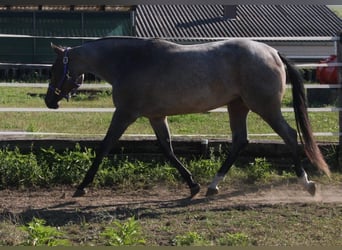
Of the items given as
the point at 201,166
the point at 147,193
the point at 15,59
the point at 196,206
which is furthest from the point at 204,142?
the point at 15,59

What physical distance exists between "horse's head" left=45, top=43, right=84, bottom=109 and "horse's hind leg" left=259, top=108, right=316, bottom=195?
6.85 feet

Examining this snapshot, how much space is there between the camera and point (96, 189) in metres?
7.50

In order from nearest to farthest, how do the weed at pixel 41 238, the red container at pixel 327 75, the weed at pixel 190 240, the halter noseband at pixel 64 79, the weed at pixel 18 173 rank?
the weed at pixel 41 238
the weed at pixel 190 240
the halter noseband at pixel 64 79
the weed at pixel 18 173
the red container at pixel 327 75

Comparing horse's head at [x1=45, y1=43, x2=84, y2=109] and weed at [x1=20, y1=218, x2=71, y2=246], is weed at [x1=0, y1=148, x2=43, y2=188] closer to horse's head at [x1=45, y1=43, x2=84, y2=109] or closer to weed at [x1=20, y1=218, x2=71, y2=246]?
horse's head at [x1=45, y1=43, x2=84, y2=109]

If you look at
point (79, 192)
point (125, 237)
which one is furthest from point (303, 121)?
point (125, 237)

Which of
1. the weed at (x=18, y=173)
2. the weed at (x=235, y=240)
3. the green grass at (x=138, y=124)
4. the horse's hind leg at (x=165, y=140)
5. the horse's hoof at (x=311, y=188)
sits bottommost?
the green grass at (x=138, y=124)

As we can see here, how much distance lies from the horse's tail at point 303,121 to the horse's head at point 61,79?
229 centimetres

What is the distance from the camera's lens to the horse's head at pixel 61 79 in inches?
283

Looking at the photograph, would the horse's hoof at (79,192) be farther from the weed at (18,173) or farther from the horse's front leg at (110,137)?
the weed at (18,173)

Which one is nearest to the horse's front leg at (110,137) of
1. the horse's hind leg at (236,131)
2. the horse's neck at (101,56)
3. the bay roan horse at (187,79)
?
the bay roan horse at (187,79)

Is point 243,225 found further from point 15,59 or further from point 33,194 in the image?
point 15,59

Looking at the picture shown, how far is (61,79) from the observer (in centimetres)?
723

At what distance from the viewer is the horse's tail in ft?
23.4

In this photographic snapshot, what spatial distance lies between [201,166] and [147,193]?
34.9 inches
